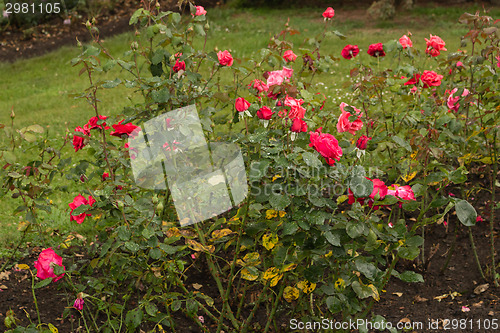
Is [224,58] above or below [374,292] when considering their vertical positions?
above

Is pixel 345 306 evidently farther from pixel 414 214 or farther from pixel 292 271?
pixel 414 214

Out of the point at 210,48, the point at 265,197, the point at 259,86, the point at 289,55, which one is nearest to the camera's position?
the point at 265,197

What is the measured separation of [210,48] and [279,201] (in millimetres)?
7634

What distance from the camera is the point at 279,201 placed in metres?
1.94

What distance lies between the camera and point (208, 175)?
8.13 ft

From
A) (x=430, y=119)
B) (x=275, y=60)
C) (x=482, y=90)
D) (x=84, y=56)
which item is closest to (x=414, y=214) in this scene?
(x=430, y=119)

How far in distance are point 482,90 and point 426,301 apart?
1145 mm

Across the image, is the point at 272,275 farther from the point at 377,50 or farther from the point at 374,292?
the point at 377,50

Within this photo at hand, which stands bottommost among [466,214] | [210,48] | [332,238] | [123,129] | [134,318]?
[210,48]

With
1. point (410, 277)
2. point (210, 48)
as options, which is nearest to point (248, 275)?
point (410, 277)

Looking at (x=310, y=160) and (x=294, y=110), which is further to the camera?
(x=294, y=110)

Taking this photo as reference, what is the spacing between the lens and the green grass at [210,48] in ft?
21.4

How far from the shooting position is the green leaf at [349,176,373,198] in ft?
6.00

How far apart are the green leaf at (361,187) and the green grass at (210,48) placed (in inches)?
102
